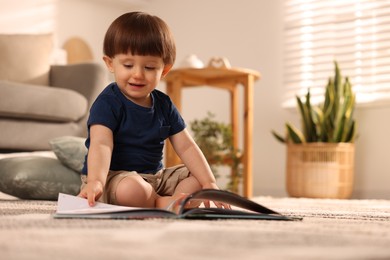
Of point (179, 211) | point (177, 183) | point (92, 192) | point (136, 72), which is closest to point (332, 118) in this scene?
point (177, 183)

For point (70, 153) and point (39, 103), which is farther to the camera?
point (39, 103)

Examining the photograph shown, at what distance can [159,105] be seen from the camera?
1.54 metres

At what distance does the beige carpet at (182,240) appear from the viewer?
0.66 meters

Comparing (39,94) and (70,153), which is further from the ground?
(39,94)

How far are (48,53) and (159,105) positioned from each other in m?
1.93

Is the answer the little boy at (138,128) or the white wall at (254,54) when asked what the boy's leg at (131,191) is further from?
the white wall at (254,54)

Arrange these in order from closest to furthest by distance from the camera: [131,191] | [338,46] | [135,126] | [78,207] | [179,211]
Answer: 1. [179,211]
2. [78,207]
3. [131,191]
4. [135,126]
5. [338,46]

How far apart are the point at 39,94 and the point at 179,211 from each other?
178 cm

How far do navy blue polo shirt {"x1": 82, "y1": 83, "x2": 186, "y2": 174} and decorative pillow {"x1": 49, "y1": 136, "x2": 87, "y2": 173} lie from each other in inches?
25.4

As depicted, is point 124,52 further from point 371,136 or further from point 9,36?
point 371,136

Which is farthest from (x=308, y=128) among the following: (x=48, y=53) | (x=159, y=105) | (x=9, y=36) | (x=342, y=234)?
(x=342, y=234)

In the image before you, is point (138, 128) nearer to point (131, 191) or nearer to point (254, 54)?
point (131, 191)

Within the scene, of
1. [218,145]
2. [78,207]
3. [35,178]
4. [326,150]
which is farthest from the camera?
[326,150]

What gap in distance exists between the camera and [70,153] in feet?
7.04
